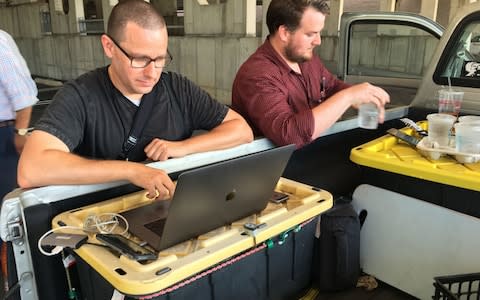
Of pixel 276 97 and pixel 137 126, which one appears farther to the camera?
pixel 276 97

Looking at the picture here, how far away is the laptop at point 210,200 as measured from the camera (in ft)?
3.38

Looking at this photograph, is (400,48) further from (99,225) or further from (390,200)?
(99,225)

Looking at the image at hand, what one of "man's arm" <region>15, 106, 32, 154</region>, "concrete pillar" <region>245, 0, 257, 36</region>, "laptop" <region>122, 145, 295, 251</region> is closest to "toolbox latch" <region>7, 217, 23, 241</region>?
"laptop" <region>122, 145, 295, 251</region>

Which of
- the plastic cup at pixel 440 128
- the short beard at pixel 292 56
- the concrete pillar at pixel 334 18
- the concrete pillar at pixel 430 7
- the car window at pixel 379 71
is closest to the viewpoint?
the plastic cup at pixel 440 128

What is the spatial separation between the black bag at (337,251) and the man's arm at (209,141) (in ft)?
1.81

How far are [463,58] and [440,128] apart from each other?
70 centimetres

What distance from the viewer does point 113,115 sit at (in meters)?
1.57

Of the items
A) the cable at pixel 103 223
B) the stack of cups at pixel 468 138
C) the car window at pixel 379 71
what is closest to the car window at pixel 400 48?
the car window at pixel 379 71

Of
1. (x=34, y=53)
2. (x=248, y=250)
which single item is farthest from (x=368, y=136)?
(x=34, y=53)

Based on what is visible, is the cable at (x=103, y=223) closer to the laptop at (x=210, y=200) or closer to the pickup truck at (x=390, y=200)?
the laptop at (x=210, y=200)

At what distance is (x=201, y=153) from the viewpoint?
5.18 feet

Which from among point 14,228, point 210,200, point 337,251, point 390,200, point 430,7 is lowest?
point 337,251

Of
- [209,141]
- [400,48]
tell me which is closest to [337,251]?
[209,141]

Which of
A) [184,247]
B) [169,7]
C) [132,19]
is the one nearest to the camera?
[184,247]
